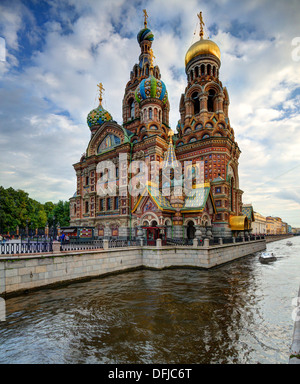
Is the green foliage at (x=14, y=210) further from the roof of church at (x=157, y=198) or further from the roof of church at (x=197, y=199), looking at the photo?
the roof of church at (x=197, y=199)

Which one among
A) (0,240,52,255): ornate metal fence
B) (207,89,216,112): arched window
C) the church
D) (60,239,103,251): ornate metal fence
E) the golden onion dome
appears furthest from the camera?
(207,89,216,112): arched window

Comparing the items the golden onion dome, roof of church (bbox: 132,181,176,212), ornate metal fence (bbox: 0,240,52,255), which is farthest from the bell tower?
ornate metal fence (bbox: 0,240,52,255)

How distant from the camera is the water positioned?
558 centimetres

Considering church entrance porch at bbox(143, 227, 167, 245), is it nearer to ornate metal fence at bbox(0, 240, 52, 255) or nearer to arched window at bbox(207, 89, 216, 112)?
ornate metal fence at bbox(0, 240, 52, 255)

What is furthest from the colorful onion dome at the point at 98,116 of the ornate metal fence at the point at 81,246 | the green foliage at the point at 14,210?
the ornate metal fence at the point at 81,246

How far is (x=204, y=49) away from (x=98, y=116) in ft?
64.0

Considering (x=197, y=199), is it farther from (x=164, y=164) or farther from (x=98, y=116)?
(x=98, y=116)

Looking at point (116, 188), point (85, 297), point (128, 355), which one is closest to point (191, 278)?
point (85, 297)

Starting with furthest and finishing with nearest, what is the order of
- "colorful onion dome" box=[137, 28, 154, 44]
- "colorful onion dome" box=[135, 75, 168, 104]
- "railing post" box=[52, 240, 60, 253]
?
"colorful onion dome" box=[137, 28, 154, 44] → "colorful onion dome" box=[135, 75, 168, 104] → "railing post" box=[52, 240, 60, 253]

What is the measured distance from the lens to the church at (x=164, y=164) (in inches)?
814

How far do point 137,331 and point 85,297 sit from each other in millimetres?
4403

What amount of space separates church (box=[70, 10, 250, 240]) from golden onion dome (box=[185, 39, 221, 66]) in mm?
136
